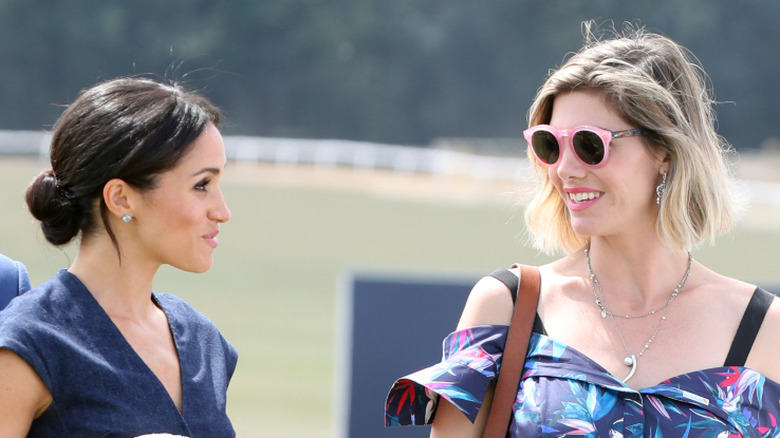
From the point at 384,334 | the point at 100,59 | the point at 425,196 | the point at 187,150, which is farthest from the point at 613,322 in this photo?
the point at 100,59

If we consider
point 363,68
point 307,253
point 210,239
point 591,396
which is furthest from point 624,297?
point 363,68

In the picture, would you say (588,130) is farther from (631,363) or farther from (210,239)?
(210,239)

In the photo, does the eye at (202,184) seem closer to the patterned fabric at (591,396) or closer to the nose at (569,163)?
the patterned fabric at (591,396)

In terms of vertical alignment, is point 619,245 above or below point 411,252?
above

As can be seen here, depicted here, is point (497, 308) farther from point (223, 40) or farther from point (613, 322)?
point (223, 40)

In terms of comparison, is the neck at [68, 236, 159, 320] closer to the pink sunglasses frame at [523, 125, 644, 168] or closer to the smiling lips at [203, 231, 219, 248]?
the smiling lips at [203, 231, 219, 248]

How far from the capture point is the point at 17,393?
2.03 meters

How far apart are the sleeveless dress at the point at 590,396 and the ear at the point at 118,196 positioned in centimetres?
73

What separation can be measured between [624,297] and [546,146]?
41 centimetres

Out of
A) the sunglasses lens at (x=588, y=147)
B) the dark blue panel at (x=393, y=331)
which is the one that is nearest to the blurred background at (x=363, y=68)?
the dark blue panel at (x=393, y=331)

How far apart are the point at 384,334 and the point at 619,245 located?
2.41 m

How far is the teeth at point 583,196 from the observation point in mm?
2568

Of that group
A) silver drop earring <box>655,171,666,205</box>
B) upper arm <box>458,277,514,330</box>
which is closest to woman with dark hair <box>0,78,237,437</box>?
upper arm <box>458,277,514,330</box>

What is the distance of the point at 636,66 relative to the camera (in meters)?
2.59
